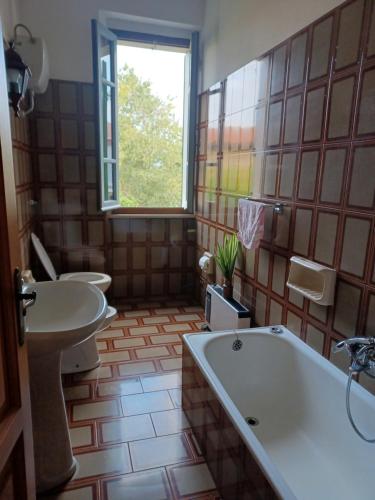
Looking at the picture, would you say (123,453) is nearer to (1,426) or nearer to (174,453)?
(174,453)

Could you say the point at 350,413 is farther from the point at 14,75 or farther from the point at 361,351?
the point at 14,75

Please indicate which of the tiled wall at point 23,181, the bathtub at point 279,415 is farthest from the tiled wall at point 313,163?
the tiled wall at point 23,181

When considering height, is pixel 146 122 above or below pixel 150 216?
above

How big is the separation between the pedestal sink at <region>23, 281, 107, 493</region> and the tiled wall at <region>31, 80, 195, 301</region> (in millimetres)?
1591

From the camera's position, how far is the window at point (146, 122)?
3.10 metres

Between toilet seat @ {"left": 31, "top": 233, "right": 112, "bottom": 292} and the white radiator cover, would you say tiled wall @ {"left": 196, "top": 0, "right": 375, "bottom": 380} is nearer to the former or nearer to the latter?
the white radiator cover

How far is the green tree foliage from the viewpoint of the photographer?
10.6ft

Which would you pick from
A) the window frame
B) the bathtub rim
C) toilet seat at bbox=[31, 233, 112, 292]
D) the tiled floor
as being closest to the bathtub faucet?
the bathtub rim

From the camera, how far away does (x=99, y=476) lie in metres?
1.58

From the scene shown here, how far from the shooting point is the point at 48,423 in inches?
58.5

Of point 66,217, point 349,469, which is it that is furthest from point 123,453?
point 66,217

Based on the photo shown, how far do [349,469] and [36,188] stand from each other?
9.69 feet

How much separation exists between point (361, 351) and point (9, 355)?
1245 millimetres

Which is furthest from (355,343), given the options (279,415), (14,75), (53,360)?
(14,75)
